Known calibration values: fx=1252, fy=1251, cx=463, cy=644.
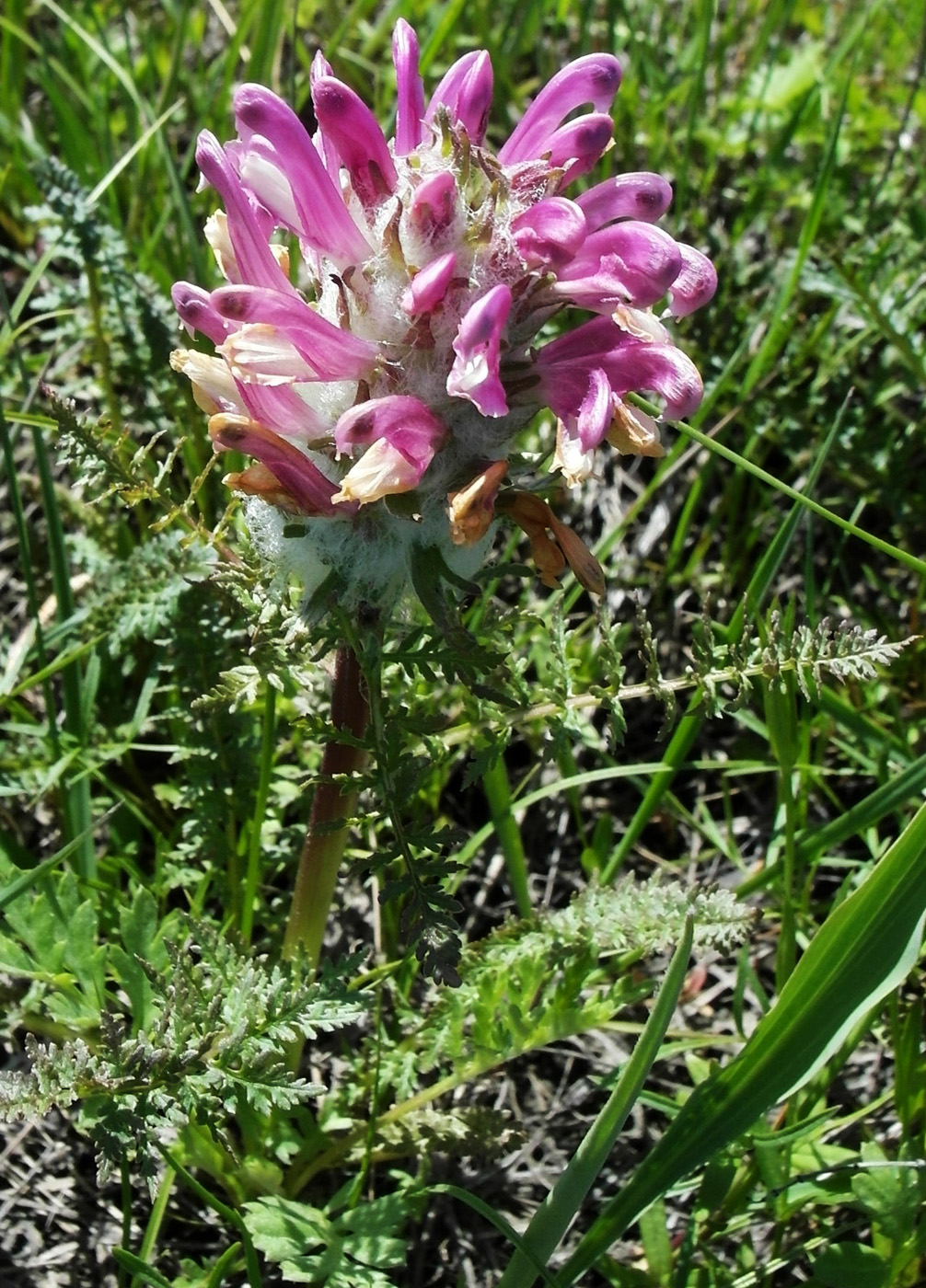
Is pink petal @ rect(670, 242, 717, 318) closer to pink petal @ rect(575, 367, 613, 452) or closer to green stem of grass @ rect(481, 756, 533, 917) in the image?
pink petal @ rect(575, 367, 613, 452)

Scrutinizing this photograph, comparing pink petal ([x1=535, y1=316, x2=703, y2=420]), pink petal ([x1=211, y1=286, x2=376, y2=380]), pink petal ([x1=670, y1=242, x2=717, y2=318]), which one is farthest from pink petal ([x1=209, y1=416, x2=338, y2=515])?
pink petal ([x1=670, y1=242, x2=717, y2=318])

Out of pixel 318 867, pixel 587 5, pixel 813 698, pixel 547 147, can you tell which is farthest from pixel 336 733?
pixel 587 5

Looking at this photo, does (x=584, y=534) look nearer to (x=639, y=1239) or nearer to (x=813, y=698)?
(x=813, y=698)

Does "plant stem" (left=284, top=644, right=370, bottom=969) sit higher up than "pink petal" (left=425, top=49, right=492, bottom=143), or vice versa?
"pink petal" (left=425, top=49, right=492, bottom=143)

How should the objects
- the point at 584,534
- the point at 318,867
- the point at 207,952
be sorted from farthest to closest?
the point at 584,534, the point at 318,867, the point at 207,952

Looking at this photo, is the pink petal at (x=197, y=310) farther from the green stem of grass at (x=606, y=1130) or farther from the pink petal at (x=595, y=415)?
the green stem of grass at (x=606, y=1130)
